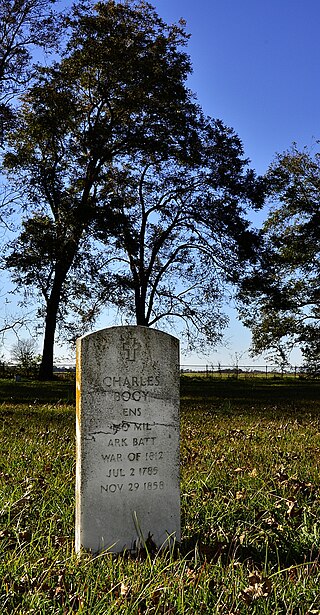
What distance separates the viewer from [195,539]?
200 inches

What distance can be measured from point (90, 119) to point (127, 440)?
2633cm

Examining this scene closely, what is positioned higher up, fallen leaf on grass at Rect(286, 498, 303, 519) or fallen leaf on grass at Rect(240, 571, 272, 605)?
fallen leaf on grass at Rect(286, 498, 303, 519)

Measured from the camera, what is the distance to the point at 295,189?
37.3 meters

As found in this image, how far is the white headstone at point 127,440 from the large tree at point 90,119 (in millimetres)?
21203

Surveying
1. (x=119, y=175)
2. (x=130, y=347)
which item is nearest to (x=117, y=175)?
(x=119, y=175)

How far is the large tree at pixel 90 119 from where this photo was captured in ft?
88.0

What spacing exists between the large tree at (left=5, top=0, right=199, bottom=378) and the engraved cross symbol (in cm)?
2120

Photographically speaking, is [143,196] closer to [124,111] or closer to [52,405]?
[124,111]

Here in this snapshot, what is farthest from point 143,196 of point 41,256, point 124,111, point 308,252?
point 308,252

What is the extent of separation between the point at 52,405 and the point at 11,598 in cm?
1101

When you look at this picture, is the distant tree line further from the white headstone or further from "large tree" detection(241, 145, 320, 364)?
the white headstone

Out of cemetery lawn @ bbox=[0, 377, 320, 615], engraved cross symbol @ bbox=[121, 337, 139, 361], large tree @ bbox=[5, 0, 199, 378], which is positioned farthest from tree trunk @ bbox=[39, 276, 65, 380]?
engraved cross symbol @ bbox=[121, 337, 139, 361]

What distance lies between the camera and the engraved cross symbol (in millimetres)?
5016

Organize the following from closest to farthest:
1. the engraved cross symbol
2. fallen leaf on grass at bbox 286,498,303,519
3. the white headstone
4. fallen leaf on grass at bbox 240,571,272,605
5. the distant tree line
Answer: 1. fallen leaf on grass at bbox 240,571,272,605
2. the white headstone
3. the engraved cross symbol
4. fallen leaf on grass at bbox 286,498,303,519
5. the distant tree line
